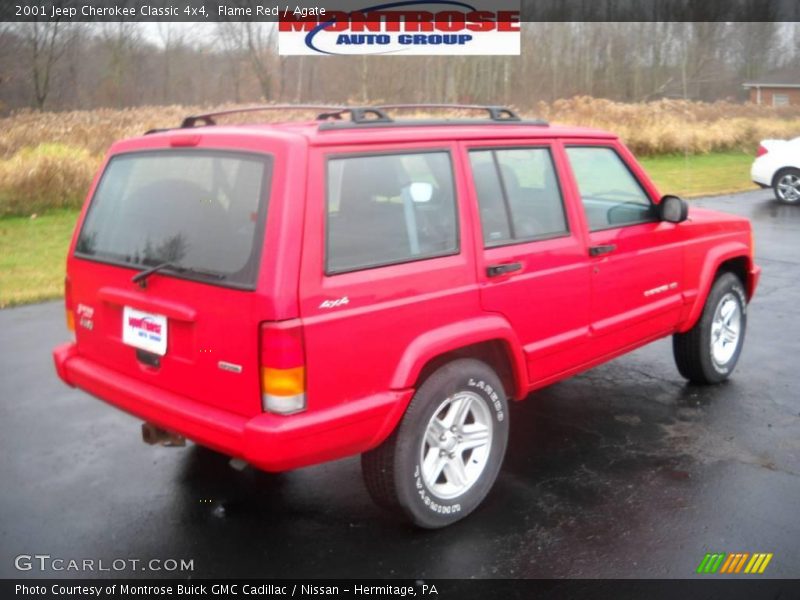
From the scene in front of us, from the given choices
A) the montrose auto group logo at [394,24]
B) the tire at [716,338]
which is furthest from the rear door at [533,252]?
the montrose auto group logo at [394,24]

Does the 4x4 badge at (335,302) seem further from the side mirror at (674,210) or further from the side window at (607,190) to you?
the side mirror at (674,210)

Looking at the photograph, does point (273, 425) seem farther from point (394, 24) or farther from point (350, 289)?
point (394, 24)

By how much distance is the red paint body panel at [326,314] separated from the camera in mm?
3041

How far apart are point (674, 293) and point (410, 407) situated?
235 centimetres

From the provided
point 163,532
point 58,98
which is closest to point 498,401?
point 163,532

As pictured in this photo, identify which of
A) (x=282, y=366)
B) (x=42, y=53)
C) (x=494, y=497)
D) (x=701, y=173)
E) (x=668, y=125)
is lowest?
(x=494, y=497)

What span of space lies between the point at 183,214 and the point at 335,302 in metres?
0.83

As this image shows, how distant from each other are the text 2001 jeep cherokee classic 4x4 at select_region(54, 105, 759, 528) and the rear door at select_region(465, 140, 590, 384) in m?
0.01

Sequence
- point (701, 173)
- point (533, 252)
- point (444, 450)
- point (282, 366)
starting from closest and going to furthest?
point (282, 366)
point (444, 450)
point (533, 252)
point (701, 173)

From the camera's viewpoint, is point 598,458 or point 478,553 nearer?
point 478,553

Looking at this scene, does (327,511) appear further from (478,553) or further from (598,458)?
(598,458)

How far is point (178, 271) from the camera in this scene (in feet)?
10.8

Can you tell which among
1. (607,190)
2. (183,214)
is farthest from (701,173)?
(183,214)

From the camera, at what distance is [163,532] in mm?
3639
